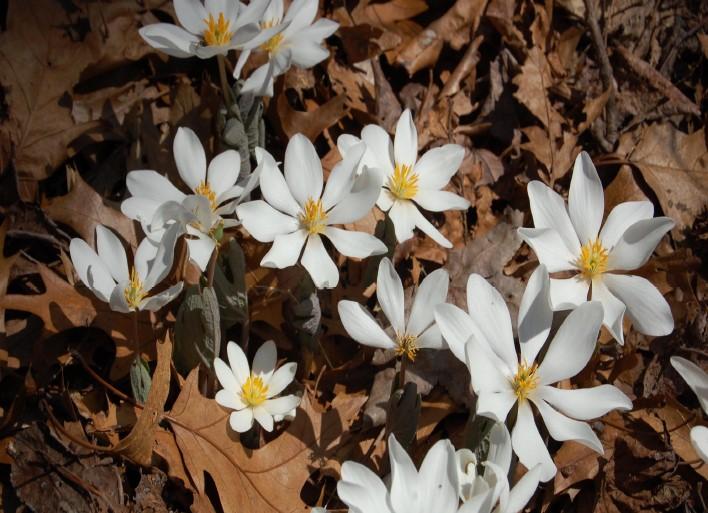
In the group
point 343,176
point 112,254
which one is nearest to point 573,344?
point 343,176

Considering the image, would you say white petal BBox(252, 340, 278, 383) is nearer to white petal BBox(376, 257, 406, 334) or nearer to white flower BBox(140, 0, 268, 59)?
white petal BBox(376, 257, 406, 334)

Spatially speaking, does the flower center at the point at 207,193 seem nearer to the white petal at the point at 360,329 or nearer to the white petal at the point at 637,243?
the white petal at the point at 360,329

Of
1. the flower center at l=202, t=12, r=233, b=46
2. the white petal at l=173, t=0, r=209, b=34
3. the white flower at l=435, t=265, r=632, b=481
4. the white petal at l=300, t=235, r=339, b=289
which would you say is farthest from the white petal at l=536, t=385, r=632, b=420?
the white petal at l=173, t=0, r=209, b=34

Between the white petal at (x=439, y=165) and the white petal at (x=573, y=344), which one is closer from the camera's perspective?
the white petal at (x=573, y=344)

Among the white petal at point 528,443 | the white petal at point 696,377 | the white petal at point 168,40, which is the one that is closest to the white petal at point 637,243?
the white petal at point 696,377

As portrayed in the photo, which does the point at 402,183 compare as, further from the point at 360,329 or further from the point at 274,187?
the point at 360,329
